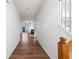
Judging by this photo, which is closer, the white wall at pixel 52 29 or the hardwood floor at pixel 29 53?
the white wall at pixel 52 29

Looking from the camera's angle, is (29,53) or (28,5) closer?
(29,53)

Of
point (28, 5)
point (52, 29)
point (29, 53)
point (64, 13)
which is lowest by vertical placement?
point (29, 53)

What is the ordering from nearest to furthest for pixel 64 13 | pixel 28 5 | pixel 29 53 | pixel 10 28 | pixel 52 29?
pixel 64 13 → pixel 52 29 → pixel 10 28 → pixel 29 53 → pixel 28 5

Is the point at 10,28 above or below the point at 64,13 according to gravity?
below

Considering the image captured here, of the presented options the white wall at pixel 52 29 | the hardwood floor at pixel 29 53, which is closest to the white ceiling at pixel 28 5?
the white wall at pixel 52 29

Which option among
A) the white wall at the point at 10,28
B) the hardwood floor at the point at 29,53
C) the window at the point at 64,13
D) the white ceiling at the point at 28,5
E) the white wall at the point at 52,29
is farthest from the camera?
the white ceiling at the point at 28,5

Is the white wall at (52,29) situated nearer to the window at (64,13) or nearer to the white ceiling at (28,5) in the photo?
the window at (64,13)

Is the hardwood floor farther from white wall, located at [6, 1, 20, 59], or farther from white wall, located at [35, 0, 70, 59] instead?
white wall, located at [35, 0, 70, 59]

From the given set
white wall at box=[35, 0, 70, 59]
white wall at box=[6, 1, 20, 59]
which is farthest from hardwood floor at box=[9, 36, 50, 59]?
white wall at box=[35, 0, 70, 59]

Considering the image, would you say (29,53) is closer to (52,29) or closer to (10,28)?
(10,28)

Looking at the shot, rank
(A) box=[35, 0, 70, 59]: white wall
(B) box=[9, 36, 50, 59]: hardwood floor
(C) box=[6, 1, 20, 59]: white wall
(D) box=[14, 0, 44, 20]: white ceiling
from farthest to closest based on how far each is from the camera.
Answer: (D) box=[14, 0, 44, 20]: white ceiling → (B) box=[9, 36, 50, 59]: hardwood floor → (C) box=[6, 1, 20, 59]: white wall → (A) box=[35, 0, 70, 59]: white wall

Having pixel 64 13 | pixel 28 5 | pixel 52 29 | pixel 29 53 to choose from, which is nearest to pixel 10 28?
pixel 29 53
